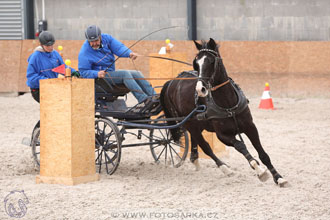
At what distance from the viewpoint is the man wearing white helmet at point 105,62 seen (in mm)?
7152

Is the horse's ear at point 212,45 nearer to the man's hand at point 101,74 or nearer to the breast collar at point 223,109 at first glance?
the breast collar at point 223,109

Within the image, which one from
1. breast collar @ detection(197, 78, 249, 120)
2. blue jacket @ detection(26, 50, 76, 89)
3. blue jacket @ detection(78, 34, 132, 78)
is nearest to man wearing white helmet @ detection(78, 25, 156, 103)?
blue jacket @ detection(78, 34, 132, 78)

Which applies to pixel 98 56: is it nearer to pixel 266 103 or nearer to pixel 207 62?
pixel 207 62

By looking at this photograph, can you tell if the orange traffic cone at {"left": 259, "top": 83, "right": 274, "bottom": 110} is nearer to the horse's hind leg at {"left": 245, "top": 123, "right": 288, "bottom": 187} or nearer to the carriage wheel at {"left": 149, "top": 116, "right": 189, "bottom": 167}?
the carriage wheel at {"left": 149, "top": 116, "right": 189, "bottom": 167}

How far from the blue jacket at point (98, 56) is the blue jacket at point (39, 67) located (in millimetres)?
378

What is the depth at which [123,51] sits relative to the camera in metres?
7.41

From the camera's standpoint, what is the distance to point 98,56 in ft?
24.1

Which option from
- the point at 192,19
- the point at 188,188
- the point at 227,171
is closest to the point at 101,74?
the point at 188,188

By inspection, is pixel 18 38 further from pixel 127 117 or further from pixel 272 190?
pixel 272 190

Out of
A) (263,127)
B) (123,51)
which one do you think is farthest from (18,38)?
(123,51)

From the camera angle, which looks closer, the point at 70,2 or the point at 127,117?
the point at 127,117

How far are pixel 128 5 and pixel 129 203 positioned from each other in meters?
11.2

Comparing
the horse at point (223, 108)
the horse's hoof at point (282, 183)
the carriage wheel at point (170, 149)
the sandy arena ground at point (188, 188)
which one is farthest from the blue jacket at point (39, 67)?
the horse's hoof at point (282, 183)

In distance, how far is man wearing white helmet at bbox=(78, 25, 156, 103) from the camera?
23.5 ft
